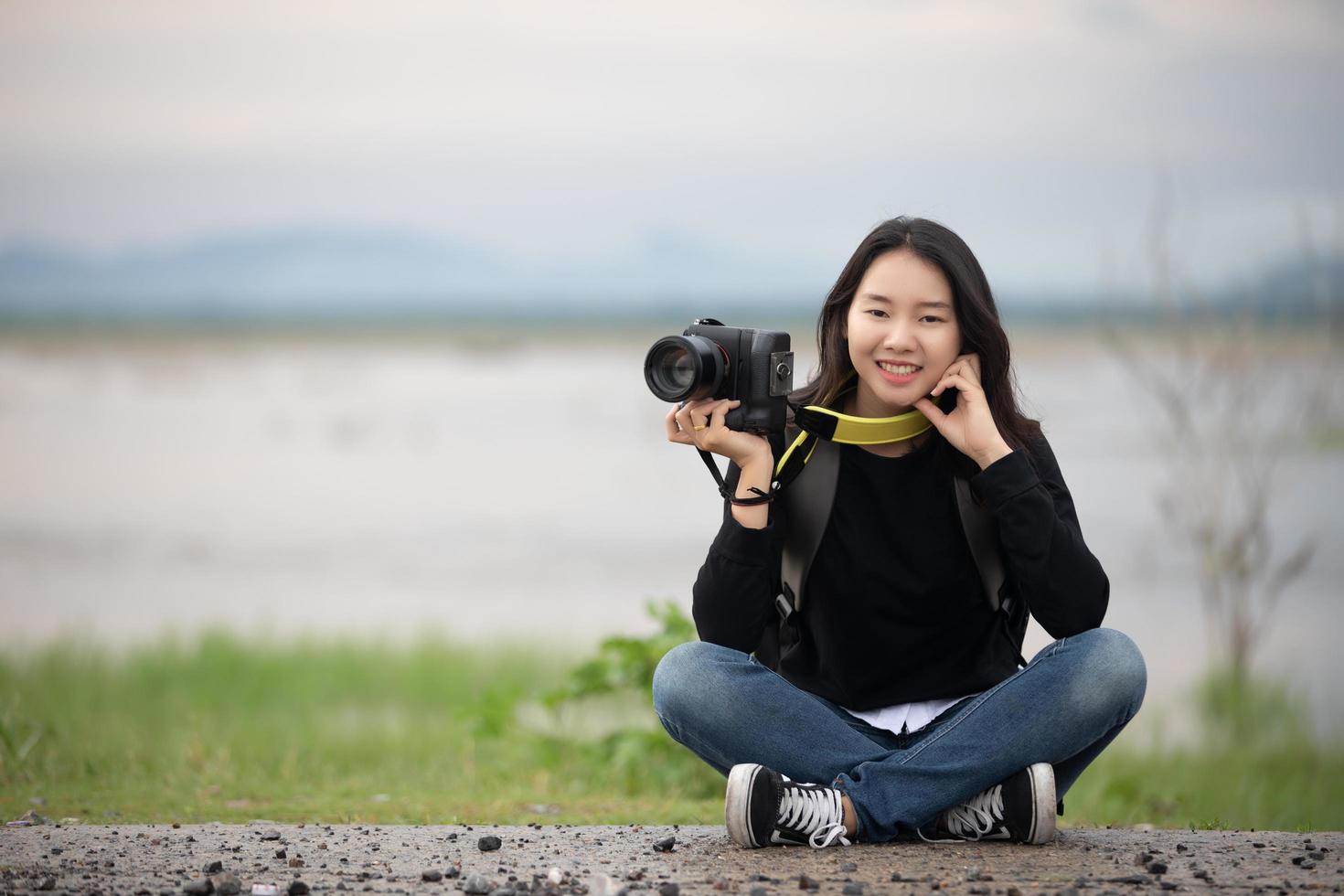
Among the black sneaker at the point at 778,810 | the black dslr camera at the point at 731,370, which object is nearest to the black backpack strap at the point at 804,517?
the black dslr camera at the point at 731,370

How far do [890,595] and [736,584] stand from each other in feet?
1.06

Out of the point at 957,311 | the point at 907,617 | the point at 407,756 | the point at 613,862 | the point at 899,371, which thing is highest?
the point at 957,311

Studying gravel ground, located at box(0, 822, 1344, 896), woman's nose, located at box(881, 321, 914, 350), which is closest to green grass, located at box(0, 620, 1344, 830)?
gravel ground, located at box(0, 822, 1344, 896)

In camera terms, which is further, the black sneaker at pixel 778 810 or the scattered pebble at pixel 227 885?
the black sneaker at pixel 778 810

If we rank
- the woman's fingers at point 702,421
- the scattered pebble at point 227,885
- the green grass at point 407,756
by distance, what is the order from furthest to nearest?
the green grass at point 407,756
the woman's fingers at point 702,421
the scattered pebble at point 227,885

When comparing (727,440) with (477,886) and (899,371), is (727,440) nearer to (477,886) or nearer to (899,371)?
(899,371)

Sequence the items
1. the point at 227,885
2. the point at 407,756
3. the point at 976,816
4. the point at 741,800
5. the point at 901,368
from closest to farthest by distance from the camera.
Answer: the point at 227,885
the point at 741,800
the point at 976,816
the point at 901,368
the point at 407,756

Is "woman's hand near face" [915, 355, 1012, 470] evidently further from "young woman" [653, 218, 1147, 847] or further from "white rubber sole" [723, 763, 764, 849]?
"white rubber sole" [723, 763, 764, 849]

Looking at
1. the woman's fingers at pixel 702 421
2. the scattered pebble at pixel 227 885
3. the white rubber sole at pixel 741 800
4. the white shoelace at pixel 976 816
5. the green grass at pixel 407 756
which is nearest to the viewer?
the scattered pebble at pixel 227 885

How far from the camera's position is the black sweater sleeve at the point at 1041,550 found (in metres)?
2.71

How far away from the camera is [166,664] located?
6.27 meters

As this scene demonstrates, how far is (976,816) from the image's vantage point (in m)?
2.76

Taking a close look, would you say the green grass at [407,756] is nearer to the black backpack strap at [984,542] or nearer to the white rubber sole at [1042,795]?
the white rubber sole at [1042,795]

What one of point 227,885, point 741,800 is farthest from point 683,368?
point 227,885
